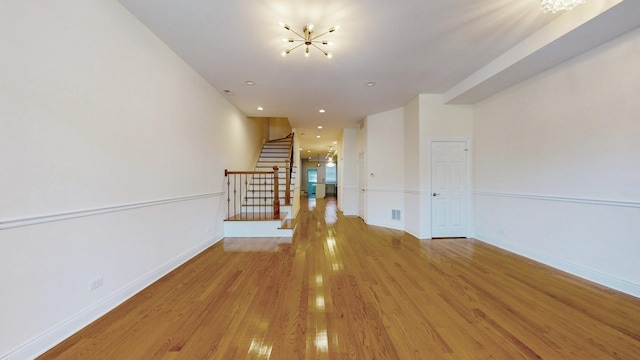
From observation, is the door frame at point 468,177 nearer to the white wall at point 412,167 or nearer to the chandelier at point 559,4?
the white wall at point 412,167

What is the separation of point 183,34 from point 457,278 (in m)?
4.28

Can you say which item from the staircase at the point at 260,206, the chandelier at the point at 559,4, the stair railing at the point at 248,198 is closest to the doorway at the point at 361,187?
the staircase at the point at 260,206

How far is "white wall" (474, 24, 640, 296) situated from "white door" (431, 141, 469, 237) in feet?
2.11

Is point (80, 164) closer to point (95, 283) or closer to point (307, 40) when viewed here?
point (95, 283)

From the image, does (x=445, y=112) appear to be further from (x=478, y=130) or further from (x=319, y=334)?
(x=319, y=334)

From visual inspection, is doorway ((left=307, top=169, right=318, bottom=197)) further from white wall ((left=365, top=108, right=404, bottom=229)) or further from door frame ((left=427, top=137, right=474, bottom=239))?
door frame ((left=427, top=137, right=474, bottom=239))

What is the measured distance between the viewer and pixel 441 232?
5.00m

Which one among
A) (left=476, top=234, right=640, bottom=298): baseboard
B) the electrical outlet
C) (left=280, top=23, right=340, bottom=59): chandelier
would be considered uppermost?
(left=280, top=23, right=340, bottom=59): chandelier

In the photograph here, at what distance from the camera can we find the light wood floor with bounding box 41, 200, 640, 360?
174 centimetres

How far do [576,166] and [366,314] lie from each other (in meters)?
3.22

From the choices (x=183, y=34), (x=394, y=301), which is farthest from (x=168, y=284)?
(x=183, y=34)

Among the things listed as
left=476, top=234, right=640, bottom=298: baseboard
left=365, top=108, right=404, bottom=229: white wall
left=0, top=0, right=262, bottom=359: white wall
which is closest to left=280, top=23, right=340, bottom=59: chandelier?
left=0, top=0, right=262, bottom=359: white wall

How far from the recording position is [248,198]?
6418 mm

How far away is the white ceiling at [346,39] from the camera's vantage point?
247 cm
